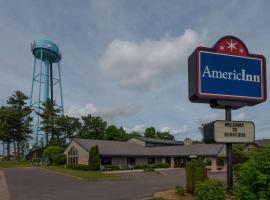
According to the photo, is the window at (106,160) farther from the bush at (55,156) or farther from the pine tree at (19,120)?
the pine tree at (19,120)

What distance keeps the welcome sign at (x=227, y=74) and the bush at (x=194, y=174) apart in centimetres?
382

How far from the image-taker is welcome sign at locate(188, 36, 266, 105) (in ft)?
39.8

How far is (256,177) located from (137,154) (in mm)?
44506

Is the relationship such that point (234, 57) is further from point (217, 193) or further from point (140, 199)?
point (140, 199)

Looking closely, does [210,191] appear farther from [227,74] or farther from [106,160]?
[106,160]

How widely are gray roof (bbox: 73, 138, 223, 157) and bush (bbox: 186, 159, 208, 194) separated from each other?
32966 millimetres

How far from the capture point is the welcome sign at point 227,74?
12.1 meters

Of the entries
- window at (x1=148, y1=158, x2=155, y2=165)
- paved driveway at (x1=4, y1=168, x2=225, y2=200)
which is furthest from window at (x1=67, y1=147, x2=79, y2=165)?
paved driveway at (x1=4, y1=168, x2=225, y2=200)

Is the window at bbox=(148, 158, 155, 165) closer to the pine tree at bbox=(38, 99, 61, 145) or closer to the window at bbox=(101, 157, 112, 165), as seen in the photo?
the window at bbox=(101, 157, 112, 165)

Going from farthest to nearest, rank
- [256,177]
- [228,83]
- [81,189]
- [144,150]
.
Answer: [144,150] → [81,189] → [228,83] → [256,177]

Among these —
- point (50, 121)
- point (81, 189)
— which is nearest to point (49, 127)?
point (50, 121)

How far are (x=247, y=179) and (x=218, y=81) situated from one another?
178 inches

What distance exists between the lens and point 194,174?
14883 mm

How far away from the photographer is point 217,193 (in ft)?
34.2
